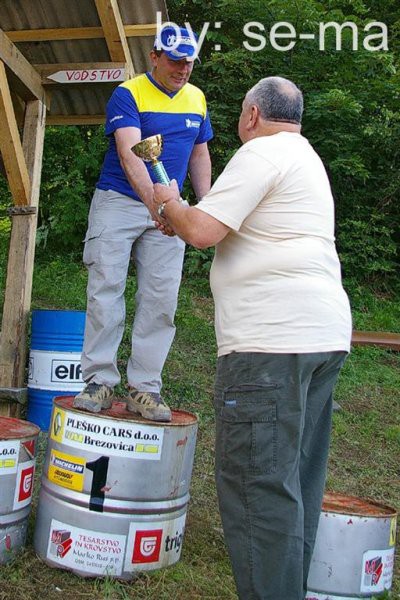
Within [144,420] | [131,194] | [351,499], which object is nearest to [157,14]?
[131,194]

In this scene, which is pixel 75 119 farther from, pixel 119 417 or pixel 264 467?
pixel 264 467

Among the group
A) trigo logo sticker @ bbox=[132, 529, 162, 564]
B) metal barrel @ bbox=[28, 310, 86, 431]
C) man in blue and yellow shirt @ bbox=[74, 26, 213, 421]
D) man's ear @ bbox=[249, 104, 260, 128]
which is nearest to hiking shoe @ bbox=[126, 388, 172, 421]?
man in blue and yellow shirt @ bbox=[74, 26, 213, 421]

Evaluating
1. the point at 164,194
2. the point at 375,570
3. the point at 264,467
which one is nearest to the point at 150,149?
the point at 164,194

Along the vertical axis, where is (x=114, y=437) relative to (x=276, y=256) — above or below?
below

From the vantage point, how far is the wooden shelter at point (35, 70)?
523 cm

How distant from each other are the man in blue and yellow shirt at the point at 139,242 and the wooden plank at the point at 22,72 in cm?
173

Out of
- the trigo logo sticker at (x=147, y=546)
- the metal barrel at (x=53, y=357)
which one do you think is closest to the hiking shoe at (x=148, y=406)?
the trigo logo sticker at (x=147, y=546)

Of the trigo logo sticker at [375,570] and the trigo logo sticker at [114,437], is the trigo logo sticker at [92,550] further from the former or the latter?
the trigo logo sticker at [375,570]

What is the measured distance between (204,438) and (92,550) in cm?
235

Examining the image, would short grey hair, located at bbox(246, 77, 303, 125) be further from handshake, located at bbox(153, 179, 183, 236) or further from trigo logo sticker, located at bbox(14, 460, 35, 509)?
trigo logo sticker, located at bbox(14, 460, 35, 509)

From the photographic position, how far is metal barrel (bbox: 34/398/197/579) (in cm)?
321

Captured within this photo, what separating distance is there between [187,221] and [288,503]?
1.00 meters

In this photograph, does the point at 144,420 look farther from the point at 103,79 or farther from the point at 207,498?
the point at 103,79

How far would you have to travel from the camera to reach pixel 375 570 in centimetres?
325
